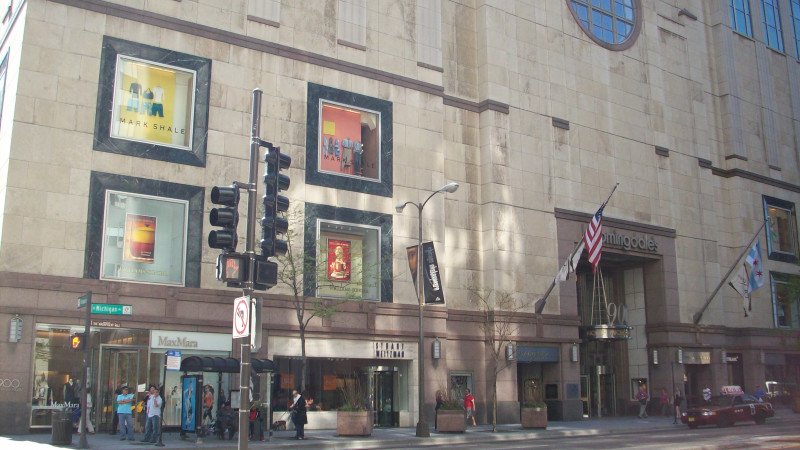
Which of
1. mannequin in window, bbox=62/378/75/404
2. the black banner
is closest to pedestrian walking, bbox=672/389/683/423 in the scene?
the black banner

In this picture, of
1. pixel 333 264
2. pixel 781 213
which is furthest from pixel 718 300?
pixel 333 264

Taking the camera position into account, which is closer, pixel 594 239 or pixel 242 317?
pixel 242 317

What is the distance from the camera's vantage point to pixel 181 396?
28953 millimetres

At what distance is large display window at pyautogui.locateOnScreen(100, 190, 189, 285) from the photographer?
29.5 metres

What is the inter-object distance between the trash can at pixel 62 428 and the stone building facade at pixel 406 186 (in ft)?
11.8

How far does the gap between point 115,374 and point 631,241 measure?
102ft

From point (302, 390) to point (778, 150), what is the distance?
4610 cm

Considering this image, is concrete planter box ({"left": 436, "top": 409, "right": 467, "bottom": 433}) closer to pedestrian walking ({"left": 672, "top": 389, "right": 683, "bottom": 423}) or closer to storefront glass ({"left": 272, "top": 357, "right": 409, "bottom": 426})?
storefront glass ({"left": 272, "top": 357, "right": 409, "bottom": 426})

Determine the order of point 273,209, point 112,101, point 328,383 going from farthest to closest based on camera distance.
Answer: point 328,383
point 112,101
point 273,209

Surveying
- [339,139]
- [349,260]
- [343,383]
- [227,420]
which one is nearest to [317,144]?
[339,139]

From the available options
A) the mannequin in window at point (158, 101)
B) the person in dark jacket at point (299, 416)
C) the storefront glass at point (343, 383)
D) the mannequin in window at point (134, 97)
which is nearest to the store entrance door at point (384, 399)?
the storefront glass at point (343, 383)

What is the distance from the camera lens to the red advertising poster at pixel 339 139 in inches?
1414

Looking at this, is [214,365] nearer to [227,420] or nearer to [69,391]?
[227,420]

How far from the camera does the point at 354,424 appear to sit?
1150 inches
